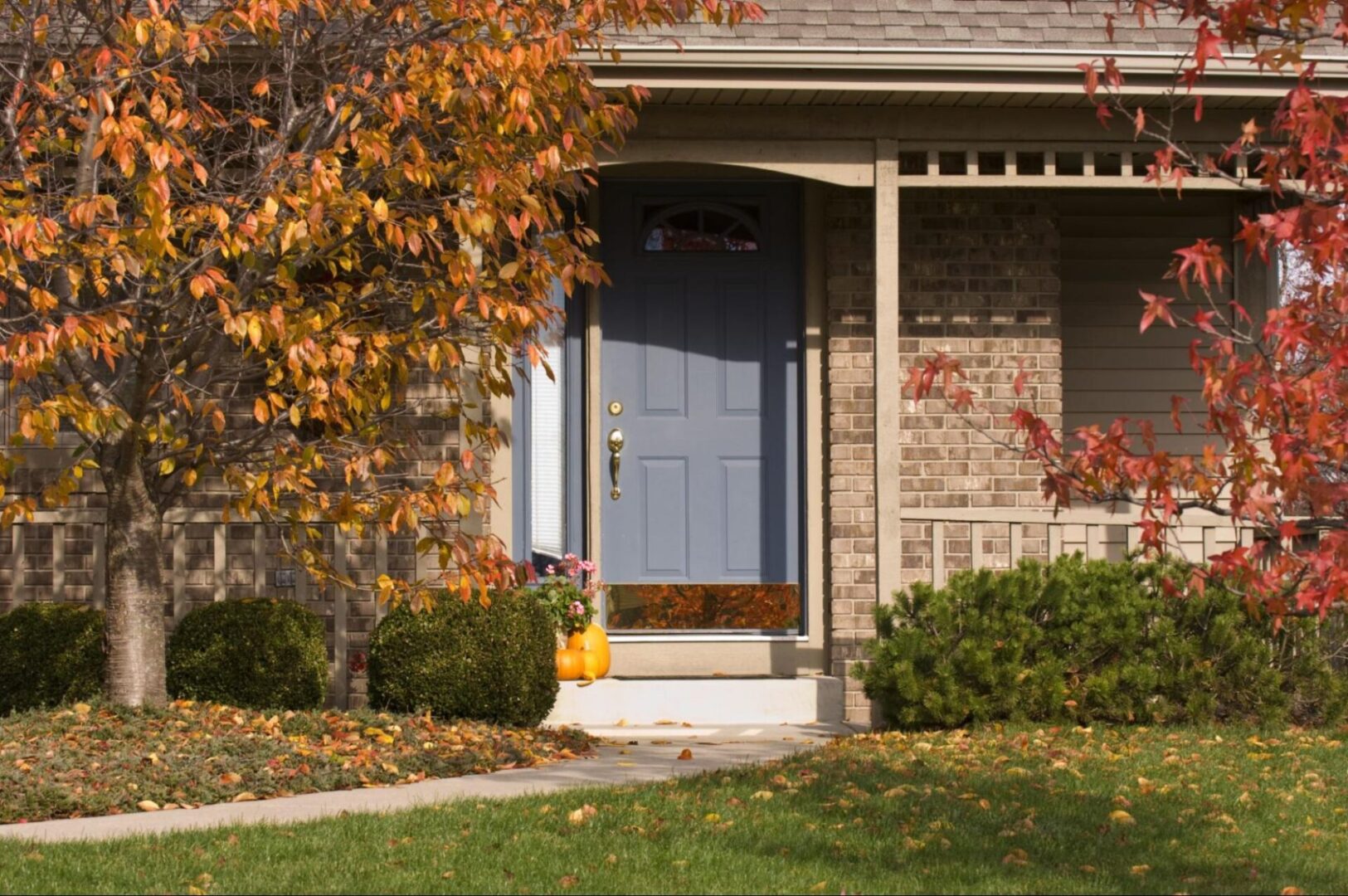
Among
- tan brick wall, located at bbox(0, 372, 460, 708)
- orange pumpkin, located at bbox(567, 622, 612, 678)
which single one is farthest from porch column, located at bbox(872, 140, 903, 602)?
tan brick wall, located at bbox(0, 372, 460, 708)

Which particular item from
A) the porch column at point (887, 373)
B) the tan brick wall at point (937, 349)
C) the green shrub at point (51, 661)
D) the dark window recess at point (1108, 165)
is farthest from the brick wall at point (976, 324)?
the green shrub at point (51, 661)

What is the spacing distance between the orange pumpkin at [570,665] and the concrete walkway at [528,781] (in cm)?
38

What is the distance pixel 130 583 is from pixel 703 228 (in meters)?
4.02

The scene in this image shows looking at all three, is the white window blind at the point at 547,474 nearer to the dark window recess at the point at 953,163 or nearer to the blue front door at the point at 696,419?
the blue front door at the point at 696,419

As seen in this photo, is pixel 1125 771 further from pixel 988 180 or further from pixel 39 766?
pixel 39 766

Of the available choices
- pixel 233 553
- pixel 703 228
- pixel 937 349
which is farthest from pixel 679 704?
pixel 703 228

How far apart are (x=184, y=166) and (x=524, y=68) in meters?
1.45

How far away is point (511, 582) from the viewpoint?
715cm

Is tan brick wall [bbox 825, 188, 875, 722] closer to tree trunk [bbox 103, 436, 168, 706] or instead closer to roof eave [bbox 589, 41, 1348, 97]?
roof eave [bbox 589, 41, 1348, 97]

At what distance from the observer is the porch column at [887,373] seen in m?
8.77

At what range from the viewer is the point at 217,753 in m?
6.95

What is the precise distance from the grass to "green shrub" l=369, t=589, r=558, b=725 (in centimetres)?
13

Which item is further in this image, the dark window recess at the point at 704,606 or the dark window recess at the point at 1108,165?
the dark window recess at the point at 704,606

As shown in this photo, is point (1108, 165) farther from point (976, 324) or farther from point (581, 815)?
point (581, 815)
